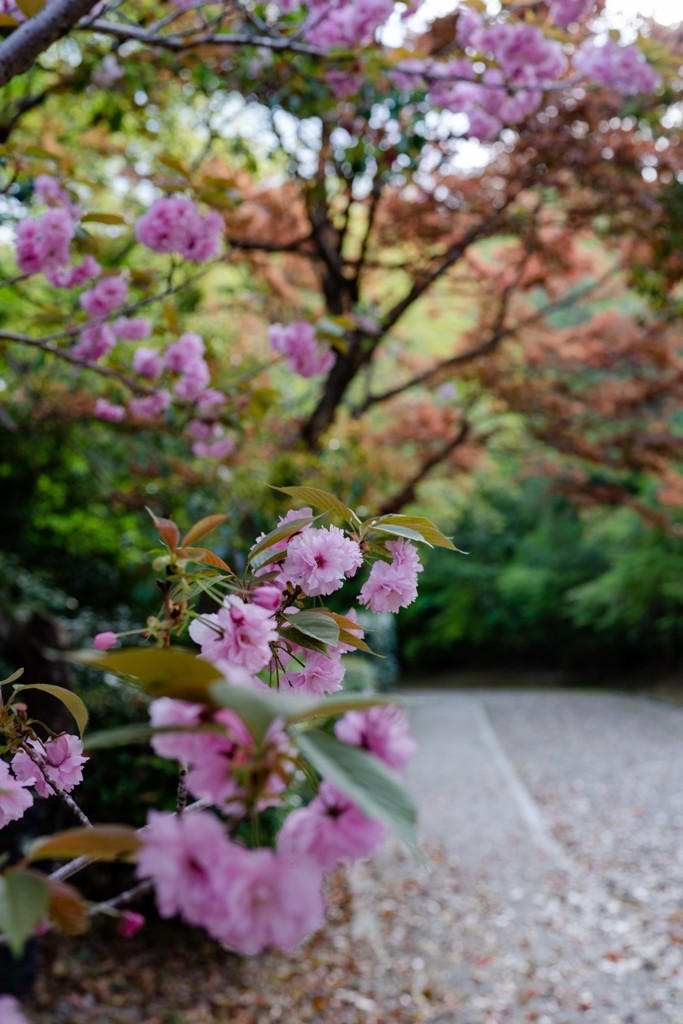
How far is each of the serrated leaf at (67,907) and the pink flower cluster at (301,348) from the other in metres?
2.13

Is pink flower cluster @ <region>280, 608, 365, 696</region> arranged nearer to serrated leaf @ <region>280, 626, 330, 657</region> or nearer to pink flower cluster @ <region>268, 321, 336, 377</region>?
serrated leaf @ <region>280, 626, 330, 657</region>

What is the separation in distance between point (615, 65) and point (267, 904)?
2.73 metres

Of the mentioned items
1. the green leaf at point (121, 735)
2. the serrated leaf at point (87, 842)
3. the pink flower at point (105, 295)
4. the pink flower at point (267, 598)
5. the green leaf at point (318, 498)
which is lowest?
the serrated leaf at point (87, 842)

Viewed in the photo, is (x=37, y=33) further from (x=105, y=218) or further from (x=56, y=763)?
(x=56, y=763)

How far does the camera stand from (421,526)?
2.79 ft

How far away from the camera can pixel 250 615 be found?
0.70 meters

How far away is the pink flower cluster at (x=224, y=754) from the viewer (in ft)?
1.64

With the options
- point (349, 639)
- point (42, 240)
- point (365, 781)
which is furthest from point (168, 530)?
point (42, 240)

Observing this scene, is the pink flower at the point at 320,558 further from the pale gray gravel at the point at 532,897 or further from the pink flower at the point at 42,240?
the pink flower at the point at 42,240

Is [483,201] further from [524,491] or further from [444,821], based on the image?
[524,491]

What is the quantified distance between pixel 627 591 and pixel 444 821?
7.24 meters

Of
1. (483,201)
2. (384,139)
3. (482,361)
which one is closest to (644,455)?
(482,361)

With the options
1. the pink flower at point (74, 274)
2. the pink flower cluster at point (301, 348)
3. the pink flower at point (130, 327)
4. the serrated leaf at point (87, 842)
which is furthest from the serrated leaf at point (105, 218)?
the serrated leaf at point (87, 842)

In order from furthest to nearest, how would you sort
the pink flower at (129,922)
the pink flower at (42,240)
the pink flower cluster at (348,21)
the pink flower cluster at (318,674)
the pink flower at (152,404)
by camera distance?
1. the pink flower at (152,404)
2. the pink flower cluster at (348,21)
3. the pink flower at (42,240)
4. the pink flower cluster at (318,674)
5. the pink flower at (129,922)
